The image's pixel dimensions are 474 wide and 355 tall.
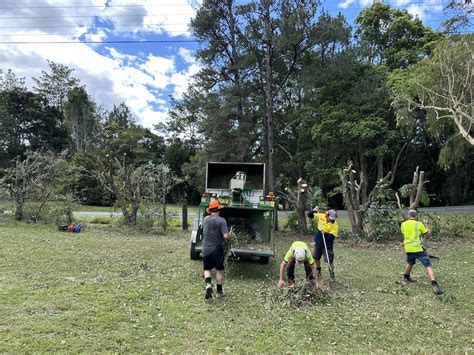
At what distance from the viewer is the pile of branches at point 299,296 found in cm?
638

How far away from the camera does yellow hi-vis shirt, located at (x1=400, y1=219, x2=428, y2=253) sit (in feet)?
25.7

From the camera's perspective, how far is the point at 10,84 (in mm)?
49219

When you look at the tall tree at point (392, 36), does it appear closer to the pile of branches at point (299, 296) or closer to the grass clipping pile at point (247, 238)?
the grass clipping pile at point (247, 238)

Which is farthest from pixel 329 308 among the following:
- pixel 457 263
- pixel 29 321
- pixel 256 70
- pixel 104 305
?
pixel 256 70

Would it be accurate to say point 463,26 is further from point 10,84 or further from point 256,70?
point 10,84

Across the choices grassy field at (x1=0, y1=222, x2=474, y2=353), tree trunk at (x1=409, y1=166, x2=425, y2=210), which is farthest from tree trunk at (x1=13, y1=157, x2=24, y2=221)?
tree trunk at (x1=409, y1=166, x2=425, y2=210)

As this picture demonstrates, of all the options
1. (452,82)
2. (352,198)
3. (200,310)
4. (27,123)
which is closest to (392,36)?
(452,82)

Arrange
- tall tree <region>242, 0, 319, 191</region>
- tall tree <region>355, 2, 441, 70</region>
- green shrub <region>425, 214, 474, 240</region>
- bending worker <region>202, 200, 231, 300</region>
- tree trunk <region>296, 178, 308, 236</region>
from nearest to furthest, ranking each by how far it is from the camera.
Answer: bending worker <region>202, 200, 231, 300</region> → green shrub <region>425, 214, 474, 240</region> → tree trunk <region>296, 178, 308, 236</region> → tall tree <region>242, 0, 319, 191</region> → tall tree <region>355, 2, 441, 70</region>

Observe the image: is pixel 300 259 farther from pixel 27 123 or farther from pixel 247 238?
pixel 27 123

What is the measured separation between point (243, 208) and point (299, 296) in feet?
11.0

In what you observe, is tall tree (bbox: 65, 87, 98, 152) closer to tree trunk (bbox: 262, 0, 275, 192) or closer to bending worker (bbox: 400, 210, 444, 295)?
tree trunk (bbox: 262, 0, 275, 192)

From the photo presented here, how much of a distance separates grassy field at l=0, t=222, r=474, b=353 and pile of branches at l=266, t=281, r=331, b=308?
0.08 metres

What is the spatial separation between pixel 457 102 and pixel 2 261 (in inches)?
727

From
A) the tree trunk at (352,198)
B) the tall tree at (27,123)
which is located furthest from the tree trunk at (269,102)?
the tall tree at (27,123)
